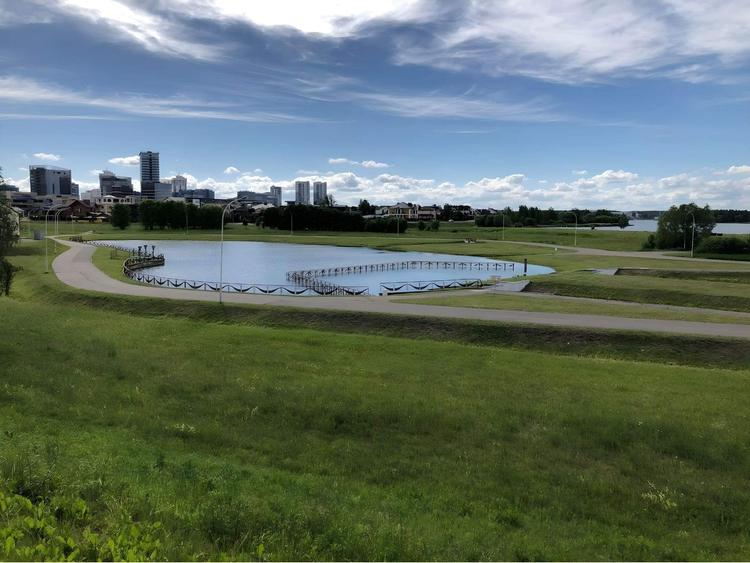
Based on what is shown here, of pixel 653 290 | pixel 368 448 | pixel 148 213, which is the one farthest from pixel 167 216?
pixel 368 448

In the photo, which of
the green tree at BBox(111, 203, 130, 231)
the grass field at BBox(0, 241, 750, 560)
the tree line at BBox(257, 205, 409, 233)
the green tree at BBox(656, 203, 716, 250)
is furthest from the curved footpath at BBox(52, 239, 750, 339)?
the green tree at BBox(111, 203, 130, 231)

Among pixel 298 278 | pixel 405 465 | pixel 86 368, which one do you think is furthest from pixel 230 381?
pixel 298 278

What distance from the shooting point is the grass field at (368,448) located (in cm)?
786

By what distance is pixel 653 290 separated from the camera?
38.5 metres

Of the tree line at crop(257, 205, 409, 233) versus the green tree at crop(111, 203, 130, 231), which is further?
the tree line at crop(257, 205, 409, 233)

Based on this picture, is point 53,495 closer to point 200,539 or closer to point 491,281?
point 200,539

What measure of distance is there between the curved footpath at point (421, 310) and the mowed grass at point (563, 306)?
1.70 metres

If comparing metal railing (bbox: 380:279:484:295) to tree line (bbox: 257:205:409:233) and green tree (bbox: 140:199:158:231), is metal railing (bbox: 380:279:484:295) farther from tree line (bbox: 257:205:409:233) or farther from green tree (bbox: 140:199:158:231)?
green tree (bbox: 140:199:158:231)

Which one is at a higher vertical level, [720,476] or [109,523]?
[109,523]

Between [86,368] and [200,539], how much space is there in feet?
43.4

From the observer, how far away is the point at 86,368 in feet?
59.7

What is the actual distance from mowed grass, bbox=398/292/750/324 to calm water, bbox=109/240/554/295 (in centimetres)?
1349

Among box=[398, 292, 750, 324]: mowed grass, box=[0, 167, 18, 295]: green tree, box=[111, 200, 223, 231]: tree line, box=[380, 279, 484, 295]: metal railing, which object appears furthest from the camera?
box=[111, 200, 223, 231]: tree line

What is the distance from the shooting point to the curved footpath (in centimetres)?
2637
